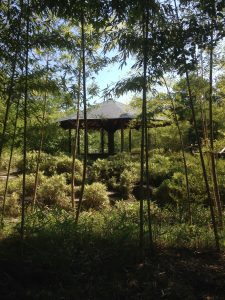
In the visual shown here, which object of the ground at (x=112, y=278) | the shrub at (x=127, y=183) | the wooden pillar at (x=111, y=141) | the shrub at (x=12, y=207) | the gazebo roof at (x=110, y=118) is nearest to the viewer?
the ground at (x=112, y=278)

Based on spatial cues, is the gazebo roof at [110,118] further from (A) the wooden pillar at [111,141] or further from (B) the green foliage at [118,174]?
(B) the green foliage at [118,174]

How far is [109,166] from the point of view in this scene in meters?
9.55

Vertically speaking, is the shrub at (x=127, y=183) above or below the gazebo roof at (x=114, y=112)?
below

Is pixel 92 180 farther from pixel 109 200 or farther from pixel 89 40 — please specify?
pixel 89 40

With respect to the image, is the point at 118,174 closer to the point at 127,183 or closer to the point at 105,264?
the point at 127,183

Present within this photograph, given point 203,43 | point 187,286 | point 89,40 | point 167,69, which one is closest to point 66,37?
point 89,40

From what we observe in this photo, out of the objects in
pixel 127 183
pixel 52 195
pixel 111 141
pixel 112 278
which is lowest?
pixel 112 278

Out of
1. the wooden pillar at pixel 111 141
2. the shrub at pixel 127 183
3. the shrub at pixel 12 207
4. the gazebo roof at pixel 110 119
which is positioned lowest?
the shrub at pixel 12 207

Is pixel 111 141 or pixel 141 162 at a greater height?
pixel 111 141

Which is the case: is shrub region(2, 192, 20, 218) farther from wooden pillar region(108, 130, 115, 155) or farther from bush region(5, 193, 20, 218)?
wooden pillar region(108, 130, 115, 155)

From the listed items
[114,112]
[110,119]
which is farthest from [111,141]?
[110,119]

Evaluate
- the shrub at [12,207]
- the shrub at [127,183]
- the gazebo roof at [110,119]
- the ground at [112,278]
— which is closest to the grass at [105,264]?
the ground at [112,278]

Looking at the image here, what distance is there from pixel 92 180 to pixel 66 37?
16.8 feet

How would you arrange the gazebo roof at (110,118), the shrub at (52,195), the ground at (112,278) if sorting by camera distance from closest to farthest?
the ground at (112,278) → the shrub at (52,195) → the gazebo roof at (110,118)
